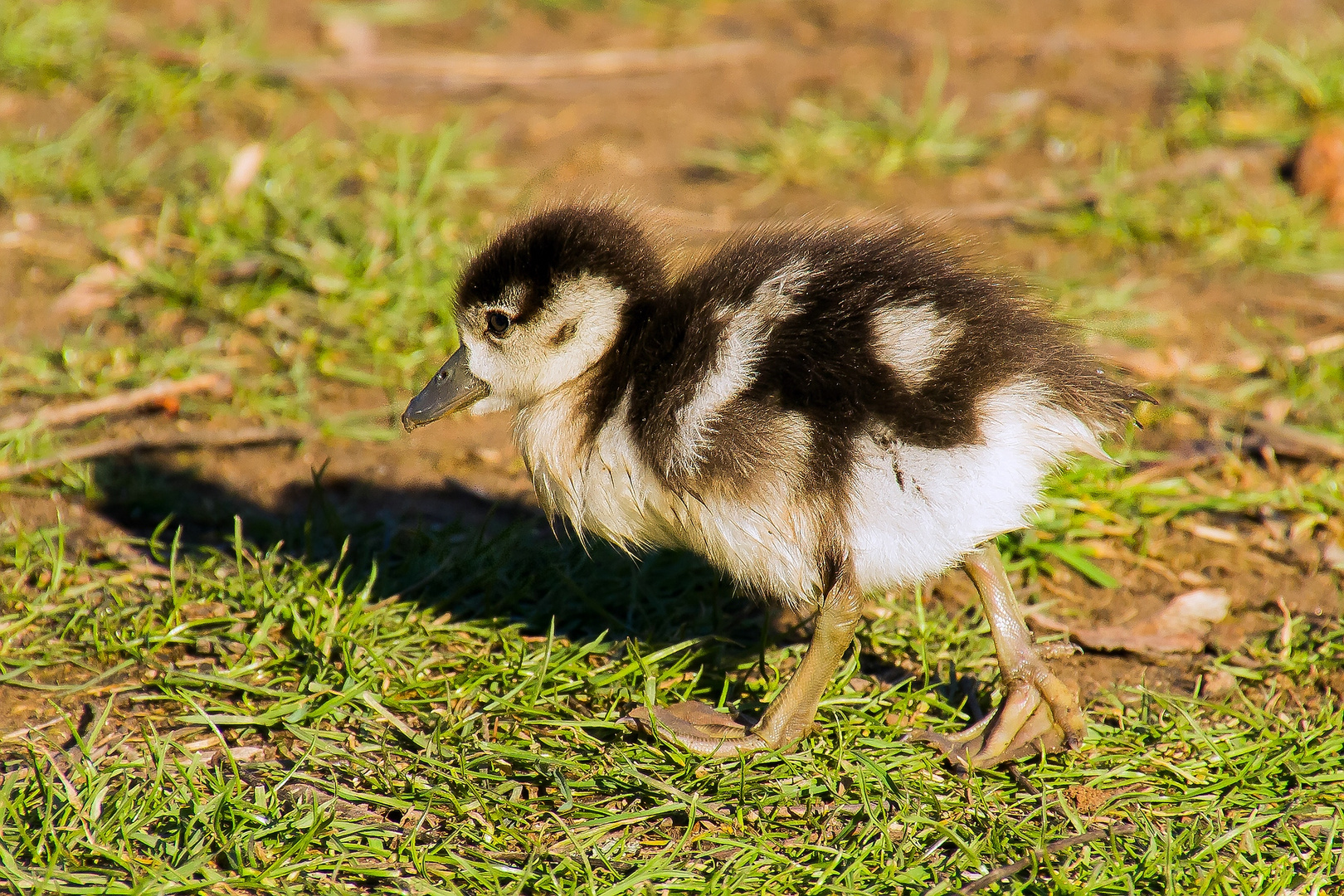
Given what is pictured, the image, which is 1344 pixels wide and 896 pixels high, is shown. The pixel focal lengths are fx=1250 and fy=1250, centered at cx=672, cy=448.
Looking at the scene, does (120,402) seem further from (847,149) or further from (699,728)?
(847,149)

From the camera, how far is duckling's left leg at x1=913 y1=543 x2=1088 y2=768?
317cm

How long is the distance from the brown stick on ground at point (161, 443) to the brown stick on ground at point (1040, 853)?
2.89 meters

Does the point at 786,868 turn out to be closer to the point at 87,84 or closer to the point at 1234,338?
the point at 1234,338

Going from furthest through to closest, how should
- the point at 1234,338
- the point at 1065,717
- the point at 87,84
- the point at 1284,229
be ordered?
the point at 87,84 → the point at 1284,229 → the point at 1234,338 → the point at 1065,717

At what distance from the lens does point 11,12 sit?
632 cm

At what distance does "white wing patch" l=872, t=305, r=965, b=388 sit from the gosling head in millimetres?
654

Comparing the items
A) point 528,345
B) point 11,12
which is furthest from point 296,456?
point 11,12

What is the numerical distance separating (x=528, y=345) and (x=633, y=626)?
910mm

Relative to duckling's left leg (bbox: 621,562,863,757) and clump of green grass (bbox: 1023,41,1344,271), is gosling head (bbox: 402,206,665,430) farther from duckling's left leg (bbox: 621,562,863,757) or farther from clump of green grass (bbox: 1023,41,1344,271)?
clump of green grass (bbox: 1023,41,1344,271)

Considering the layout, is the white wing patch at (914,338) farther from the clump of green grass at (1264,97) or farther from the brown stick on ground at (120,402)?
the clump of green grass at (1264,97)

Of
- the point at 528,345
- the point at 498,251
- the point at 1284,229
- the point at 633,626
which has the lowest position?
the point at 633,626

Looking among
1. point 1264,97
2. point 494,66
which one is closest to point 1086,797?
point 1264,97

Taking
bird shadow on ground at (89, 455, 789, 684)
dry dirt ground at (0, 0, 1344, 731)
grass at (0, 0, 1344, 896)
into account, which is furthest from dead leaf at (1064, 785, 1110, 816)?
bird shadow on ground at (89, 455, 789, 684)

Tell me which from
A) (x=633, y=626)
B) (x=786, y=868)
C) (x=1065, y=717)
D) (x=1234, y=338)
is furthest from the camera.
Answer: (x=1234, y=338)
